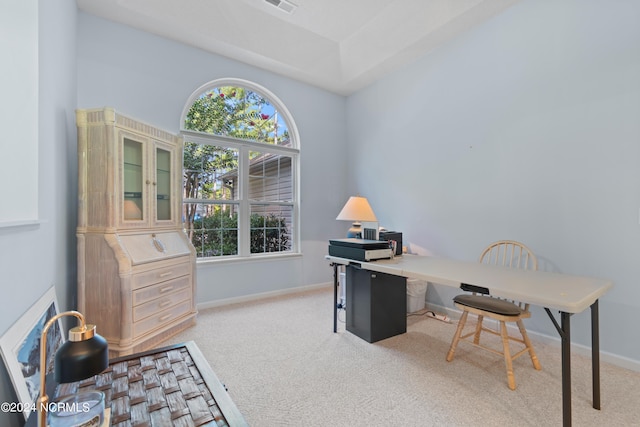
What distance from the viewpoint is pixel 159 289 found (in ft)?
7.89

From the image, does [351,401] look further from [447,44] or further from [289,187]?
[447,44]

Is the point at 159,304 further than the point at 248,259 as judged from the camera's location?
No

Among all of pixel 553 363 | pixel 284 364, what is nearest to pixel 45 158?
pixel 284 364

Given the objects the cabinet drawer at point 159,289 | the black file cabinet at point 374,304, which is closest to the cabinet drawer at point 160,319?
the cabinet drawer at point 159,289

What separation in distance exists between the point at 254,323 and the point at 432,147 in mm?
2764

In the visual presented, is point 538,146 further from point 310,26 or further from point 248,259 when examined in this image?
point 248,259

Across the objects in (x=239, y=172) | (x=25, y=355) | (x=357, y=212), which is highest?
Answer: (x=239, y=172)

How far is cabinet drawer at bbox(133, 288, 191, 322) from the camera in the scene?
2198 millimetres

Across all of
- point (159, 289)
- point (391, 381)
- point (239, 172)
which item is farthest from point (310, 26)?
point (391, 381)

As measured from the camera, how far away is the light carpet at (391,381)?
1550 mm

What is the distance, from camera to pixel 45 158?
63.4 inches

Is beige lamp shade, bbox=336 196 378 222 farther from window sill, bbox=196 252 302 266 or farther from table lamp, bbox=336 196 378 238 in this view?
window sill, bbox=196 252 302 266

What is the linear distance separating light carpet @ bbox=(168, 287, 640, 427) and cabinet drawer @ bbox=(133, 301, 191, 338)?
0.20m

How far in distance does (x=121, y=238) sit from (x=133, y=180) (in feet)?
1.71
